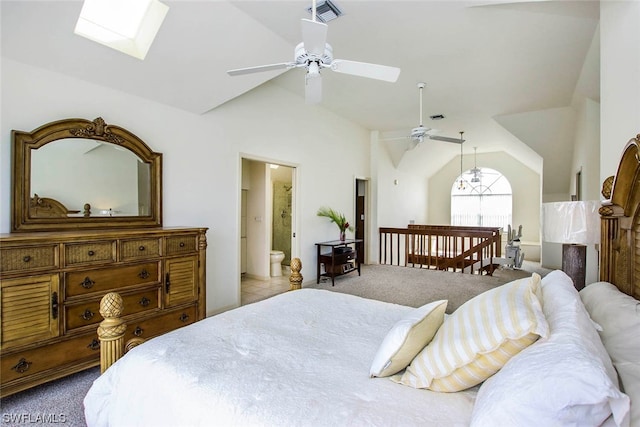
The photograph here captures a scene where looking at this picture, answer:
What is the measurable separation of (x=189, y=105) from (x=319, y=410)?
3.29m

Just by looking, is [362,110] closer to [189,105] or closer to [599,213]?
[189,105]

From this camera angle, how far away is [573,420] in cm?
72

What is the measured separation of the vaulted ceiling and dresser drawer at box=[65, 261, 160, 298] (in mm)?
1618

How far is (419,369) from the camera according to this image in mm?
1146

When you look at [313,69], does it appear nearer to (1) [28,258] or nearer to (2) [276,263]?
(1) [28,258]

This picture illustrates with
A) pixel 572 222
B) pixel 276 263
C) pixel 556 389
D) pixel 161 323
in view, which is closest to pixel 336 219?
pixel 276 263

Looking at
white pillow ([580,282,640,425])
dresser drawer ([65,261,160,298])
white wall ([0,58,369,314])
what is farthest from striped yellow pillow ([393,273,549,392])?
white wall ([0,58,369,314])

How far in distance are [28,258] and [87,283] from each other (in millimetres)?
396

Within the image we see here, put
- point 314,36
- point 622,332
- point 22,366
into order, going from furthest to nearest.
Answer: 1. point 22,366
2. point 314,36
3. point 622,332

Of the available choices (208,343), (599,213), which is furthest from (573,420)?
(599,213)

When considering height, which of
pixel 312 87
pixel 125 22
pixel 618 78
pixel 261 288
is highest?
pixel 125 22

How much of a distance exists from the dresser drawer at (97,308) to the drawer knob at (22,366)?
258 millimetres

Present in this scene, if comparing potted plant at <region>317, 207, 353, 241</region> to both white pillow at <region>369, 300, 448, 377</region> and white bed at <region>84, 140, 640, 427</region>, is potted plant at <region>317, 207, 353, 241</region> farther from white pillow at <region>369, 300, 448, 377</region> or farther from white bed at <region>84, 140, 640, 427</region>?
white pillow at <region>369, 300, 448, 377</region>

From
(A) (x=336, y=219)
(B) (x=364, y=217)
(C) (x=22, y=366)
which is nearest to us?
(C) (x=22, y=366)
